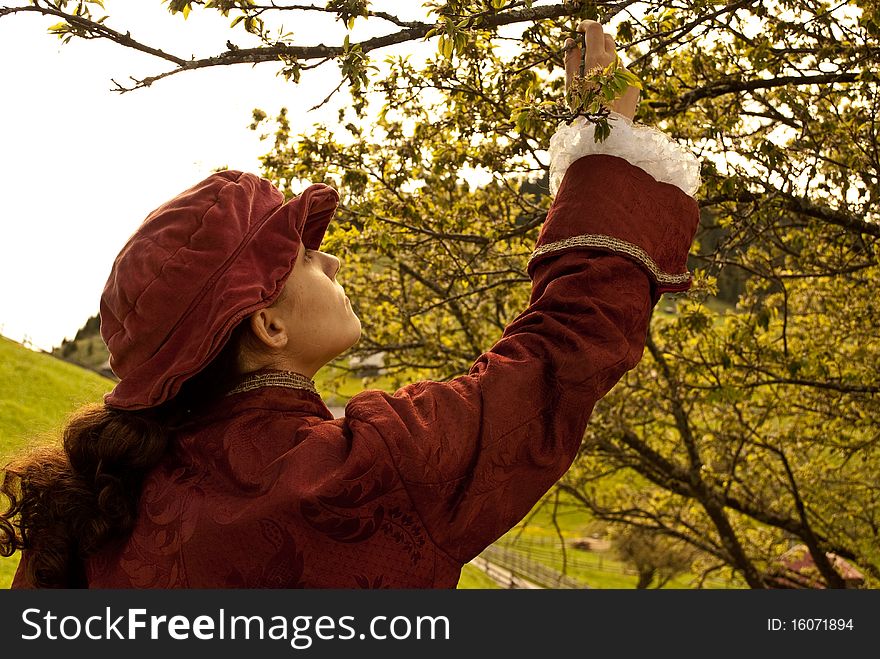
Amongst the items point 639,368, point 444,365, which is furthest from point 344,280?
point 639,368

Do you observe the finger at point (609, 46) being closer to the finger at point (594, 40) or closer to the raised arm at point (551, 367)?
the finger at point (594, 40)

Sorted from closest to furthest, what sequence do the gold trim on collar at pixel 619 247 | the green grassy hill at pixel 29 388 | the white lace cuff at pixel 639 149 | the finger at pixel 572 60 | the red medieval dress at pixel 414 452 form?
the red medieval dress at pixel 414 452
the gold trim on collar at pixel 619 247
the white lace cuff at pixel 639 149
the finger at pixel 572 60
the green grassy hill at pixel 29 388

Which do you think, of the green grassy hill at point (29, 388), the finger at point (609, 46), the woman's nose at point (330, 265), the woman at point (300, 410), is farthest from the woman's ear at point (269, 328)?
the green grassy hill at point (29, 388)

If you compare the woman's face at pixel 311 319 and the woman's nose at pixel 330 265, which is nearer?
the woman's face at pixel 311 319

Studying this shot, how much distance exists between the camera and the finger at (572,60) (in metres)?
2.37

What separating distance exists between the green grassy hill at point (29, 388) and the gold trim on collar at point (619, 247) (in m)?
4.46

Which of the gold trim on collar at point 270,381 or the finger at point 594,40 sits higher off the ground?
the finger at point 594,40

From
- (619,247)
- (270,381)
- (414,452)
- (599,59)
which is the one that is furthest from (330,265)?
(599,59)

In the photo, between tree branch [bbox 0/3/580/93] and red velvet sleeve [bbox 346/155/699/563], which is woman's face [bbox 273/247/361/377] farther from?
tree branch [bbox 0/3/580/93]

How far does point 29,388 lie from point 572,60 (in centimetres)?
799

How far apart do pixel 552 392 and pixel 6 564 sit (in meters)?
5.12

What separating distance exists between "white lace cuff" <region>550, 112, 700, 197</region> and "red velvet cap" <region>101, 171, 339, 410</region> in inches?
26.3

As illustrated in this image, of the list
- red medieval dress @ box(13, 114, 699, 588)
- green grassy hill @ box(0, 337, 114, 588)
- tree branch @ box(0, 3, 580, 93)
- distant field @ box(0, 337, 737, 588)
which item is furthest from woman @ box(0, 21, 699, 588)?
green grassy hill @ box(0, 337, 114, 588)

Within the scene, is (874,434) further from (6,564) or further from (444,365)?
(6,564)
